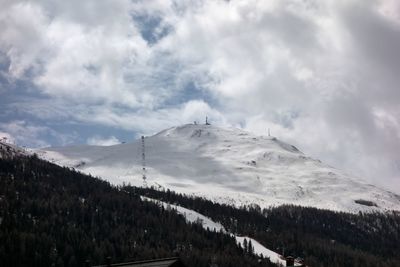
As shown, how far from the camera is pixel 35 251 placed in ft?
625

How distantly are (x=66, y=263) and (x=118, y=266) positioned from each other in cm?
13755

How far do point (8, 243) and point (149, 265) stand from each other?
137 meters

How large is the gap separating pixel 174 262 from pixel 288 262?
1316 inches

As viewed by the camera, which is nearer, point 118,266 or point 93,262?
point 118,266

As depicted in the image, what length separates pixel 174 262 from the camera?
2569 inches

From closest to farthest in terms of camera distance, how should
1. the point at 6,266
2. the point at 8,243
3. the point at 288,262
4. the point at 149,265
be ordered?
the point at 149,265 → the point at 288,262 → the point at 6,266 → the point at 8,243

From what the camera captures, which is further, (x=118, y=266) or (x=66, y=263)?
(x=66, y=263)

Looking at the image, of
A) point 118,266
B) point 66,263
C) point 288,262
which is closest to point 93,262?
point 66,263

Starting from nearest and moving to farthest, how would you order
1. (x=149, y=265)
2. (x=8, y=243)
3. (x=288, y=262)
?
1. (x=149, y=265)
2. (x=288, y=262)
3. (x=8, y=243)

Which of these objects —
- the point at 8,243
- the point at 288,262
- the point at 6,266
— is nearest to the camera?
the point at 288,262

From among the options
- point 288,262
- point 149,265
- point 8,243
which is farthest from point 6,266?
point 149,265

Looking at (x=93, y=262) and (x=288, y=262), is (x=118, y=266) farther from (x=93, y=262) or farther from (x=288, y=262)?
(x=93, y=262)

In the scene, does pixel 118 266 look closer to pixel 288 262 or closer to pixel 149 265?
pixel 149 265

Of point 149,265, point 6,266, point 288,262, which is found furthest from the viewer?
point 6,266
